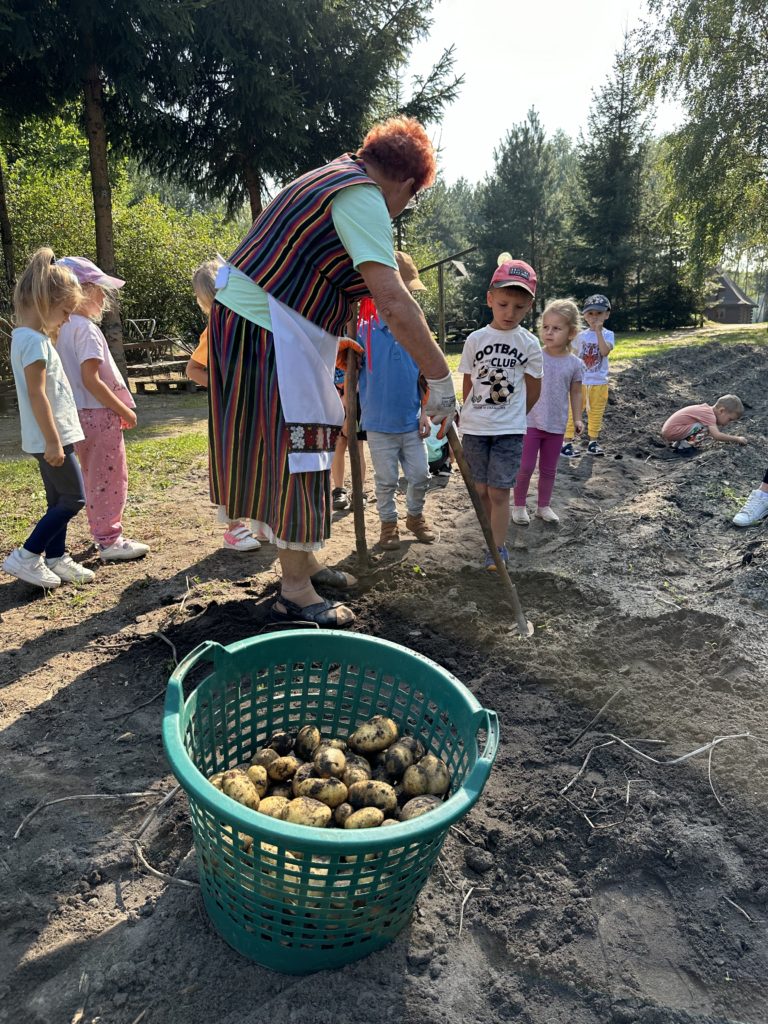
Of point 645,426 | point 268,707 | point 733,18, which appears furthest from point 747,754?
point 733,18

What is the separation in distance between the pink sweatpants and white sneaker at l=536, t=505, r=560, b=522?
2.89 m

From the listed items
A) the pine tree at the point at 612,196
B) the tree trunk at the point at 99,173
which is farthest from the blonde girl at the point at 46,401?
the pine tree at the point at 612,196

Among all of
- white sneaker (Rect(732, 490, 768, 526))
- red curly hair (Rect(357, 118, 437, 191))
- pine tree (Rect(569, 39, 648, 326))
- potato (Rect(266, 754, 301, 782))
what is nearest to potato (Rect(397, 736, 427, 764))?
potato (Rect(266, 754, 301, 782))

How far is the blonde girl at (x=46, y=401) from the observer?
3395 mm

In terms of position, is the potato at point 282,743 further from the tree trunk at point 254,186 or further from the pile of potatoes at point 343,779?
the tree trunk at point 254,186

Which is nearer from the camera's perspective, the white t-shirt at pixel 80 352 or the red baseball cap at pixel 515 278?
the red baseball cap at pixel 515 278

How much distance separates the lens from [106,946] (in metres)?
1.73

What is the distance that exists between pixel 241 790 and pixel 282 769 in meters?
0.22

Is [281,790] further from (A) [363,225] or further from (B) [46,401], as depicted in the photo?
(B) [46,401]

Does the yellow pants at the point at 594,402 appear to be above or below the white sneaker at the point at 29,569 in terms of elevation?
above

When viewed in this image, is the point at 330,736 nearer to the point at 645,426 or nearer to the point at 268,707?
the point at 268,707

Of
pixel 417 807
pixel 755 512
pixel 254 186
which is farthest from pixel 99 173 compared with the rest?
pixel 417 807

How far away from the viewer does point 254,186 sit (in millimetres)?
12398

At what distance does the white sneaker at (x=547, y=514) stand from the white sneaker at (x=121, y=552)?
109 inches
